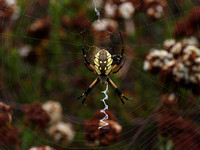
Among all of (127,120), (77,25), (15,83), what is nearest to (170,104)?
(127,120)

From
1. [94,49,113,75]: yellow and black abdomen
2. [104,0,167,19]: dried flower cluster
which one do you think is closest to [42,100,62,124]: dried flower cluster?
[94,49,113,75]: yellow and black abdomen

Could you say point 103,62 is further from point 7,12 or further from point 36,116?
point 7,12

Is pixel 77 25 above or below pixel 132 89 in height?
above

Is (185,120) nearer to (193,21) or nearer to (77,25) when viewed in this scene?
(193,21)

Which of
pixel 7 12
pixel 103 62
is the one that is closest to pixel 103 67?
pixel 103 62

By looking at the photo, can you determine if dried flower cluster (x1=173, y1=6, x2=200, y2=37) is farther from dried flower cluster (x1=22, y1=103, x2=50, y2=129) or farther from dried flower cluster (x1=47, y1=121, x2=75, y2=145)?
dried flower cluster (x1=22, y1=103, x2=50, y2=129)

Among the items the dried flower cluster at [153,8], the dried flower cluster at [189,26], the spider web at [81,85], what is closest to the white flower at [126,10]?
the dried flower cluster at [153,8]
